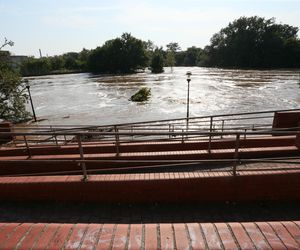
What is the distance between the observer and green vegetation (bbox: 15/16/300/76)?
82500 millimetres

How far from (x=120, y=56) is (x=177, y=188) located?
91823mm

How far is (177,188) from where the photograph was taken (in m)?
3.81

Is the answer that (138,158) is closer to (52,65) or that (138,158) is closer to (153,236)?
(153,236)

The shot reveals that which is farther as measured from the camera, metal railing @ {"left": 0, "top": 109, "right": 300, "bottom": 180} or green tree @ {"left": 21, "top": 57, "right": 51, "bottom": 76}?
green tree @ {"left": 21, "top": 57, "right": 51, "bottom": 76}

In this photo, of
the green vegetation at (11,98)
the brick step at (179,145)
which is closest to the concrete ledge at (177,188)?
the brick step at (179,145)

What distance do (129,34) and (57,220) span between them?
97.7 m

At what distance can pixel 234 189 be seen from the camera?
3.81 metres

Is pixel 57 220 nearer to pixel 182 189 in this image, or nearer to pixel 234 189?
pixel 182 189

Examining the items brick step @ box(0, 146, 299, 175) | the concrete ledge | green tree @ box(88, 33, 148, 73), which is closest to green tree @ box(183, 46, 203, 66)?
green tree @ box(88, 33, 148, 73)

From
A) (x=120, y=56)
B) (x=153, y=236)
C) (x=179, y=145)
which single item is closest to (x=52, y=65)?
(x=120, y=56)

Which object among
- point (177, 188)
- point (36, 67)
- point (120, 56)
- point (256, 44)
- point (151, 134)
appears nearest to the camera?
point (151, 134)

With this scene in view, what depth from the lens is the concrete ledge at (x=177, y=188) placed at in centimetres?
379

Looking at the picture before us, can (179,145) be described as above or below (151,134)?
below

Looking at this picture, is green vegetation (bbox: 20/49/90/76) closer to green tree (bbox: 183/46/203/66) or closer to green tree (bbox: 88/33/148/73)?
green tree (bbox: 88/33/148/73)
